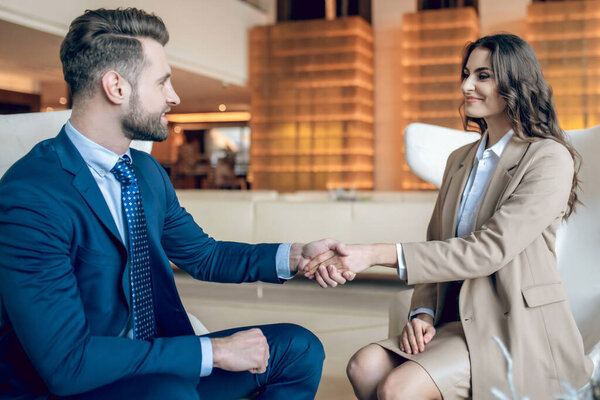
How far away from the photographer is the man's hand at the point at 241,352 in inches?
45.6

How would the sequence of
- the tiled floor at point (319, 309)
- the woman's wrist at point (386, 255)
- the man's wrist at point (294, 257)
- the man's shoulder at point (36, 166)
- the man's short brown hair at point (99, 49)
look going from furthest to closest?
1. the tiled floor at point (319, 309)
2. the man's wrist at point (294, 257)
3. the woman's wrist at point (386, 255)
4. the man's short brown hair at point (99, 49)
5. the man's shoulder at point (36, 166)

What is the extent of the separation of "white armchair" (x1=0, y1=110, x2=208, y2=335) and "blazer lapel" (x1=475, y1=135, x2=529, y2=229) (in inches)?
32.2

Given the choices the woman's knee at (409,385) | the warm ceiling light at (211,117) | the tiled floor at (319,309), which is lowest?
the tiled floor at (319,309)

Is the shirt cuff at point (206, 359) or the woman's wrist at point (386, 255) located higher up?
the woman's wrist at point (386, 255)

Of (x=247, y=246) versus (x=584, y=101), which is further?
(x=584, y=101)

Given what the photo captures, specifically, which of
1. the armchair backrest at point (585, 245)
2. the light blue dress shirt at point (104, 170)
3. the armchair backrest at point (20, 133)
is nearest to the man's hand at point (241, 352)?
the light blue dress shirt at point (104, 170)

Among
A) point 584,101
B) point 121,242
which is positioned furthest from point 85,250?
point 584,101

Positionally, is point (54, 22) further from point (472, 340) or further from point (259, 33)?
point (472, 340)

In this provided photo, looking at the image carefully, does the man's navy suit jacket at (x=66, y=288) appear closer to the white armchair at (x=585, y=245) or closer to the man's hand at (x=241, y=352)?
the man's hand at (x=241, y=352)

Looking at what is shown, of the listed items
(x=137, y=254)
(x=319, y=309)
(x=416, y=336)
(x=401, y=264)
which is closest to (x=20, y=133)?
(x=137, y=254)

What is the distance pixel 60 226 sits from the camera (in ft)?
3.57

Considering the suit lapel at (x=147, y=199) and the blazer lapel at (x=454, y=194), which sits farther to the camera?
the blazer lapel at (x=454, y=194)

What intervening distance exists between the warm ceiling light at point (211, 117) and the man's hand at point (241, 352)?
603 inches

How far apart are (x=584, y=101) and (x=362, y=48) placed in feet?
12.2
